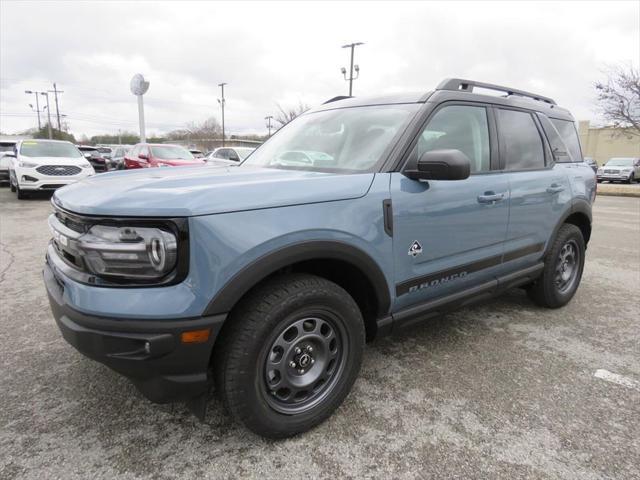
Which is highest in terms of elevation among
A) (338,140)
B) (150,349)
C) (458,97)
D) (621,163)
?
(458,97)

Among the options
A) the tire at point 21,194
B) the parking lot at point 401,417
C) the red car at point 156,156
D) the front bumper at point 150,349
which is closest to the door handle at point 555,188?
the parking lot at point 401,417

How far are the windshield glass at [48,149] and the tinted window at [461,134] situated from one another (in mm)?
12003

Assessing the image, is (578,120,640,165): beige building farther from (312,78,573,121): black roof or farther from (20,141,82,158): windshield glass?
(312,78,573,121): black roof

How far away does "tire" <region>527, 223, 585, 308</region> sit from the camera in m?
3.69

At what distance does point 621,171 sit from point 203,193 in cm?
2789

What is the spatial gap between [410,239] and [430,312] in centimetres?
56

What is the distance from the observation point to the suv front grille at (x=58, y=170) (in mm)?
10945

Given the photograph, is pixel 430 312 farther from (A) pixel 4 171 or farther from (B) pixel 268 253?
(A) pixel 4 171

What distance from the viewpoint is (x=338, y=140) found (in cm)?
280

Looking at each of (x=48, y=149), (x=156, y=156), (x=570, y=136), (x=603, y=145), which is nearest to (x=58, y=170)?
(x=48, y=149)

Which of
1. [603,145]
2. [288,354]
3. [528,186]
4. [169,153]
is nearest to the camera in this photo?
[288,354]

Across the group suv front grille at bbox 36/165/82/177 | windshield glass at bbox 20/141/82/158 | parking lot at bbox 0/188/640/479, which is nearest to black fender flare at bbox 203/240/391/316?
parking lot at bbox 0/188/640/479

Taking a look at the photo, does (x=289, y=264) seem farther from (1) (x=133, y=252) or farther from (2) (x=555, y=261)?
(2) (x=555, y=261)

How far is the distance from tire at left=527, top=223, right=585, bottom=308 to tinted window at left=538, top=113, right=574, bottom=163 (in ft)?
2.00
